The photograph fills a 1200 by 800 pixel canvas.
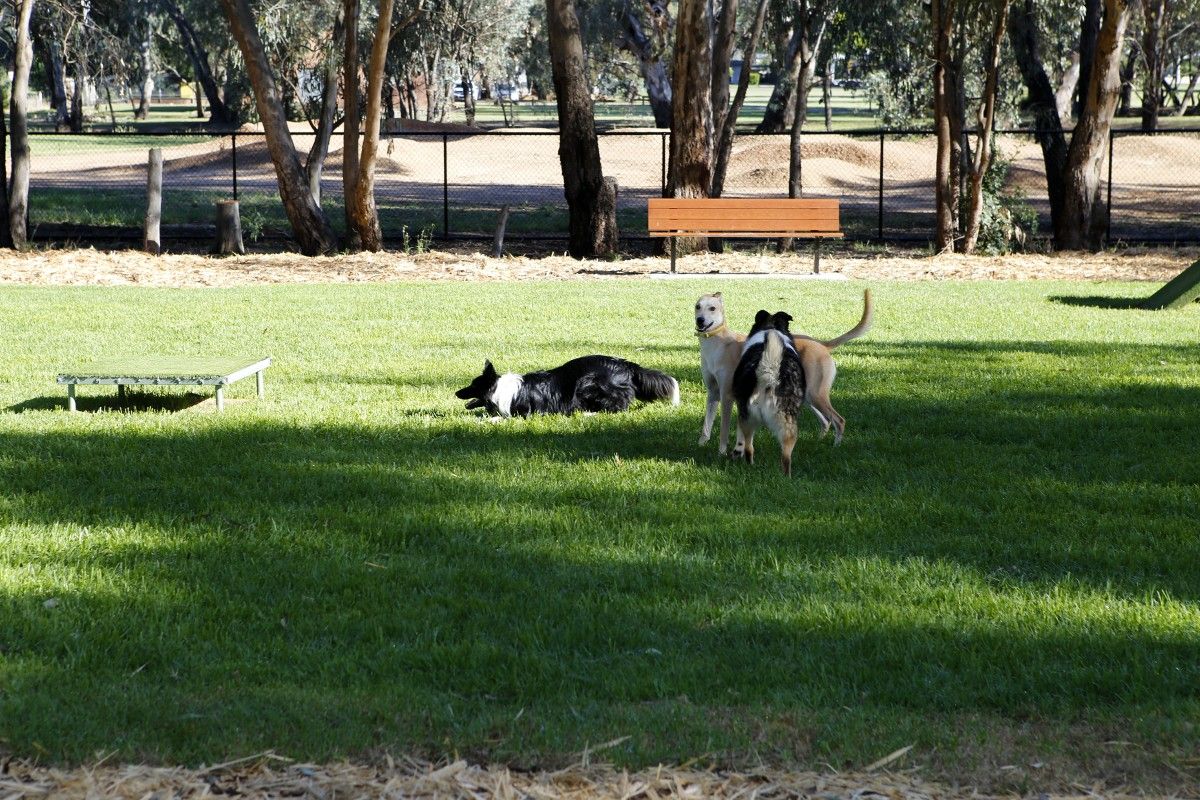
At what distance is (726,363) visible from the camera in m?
8.36

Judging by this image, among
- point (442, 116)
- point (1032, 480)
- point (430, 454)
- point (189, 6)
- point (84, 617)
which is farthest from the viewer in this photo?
point (442, 116)

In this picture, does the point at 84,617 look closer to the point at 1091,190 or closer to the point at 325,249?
the point at 325,249

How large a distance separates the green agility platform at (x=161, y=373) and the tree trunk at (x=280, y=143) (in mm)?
12102

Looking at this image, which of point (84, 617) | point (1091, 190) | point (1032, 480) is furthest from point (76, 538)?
point (1091, 190)

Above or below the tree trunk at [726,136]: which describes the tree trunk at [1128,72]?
above

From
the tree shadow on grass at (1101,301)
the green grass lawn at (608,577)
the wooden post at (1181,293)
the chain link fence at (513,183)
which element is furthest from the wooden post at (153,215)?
the wooden post at (1181,293)

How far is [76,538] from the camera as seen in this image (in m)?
6.77

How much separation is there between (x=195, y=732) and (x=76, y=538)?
8.24 ft

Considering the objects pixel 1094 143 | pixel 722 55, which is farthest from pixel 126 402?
pixel 1094 143

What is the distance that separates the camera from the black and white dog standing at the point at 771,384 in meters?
7.58

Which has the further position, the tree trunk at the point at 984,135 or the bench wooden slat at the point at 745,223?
the tree trunk at the point at 984,135

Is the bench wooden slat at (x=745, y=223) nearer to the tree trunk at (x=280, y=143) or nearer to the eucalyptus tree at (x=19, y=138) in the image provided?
the tree trunk at (x=280, y=143)

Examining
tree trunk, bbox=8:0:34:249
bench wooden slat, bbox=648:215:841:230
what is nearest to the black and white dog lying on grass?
bench wooden slat, bbox=648:215:841:230

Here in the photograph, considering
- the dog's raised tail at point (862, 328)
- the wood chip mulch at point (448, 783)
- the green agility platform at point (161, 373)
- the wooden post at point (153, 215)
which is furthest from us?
the wooden post at point (153, 215)
